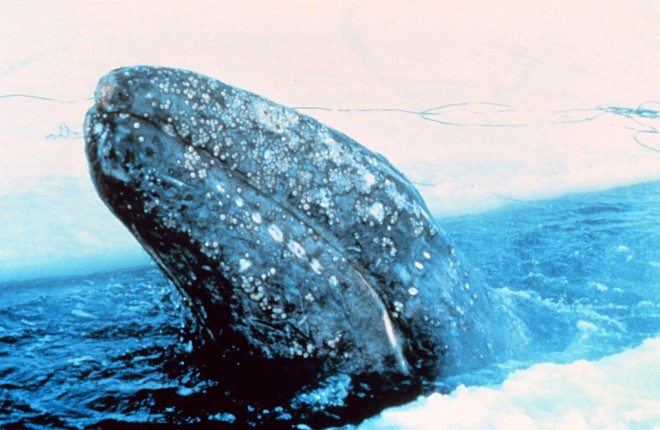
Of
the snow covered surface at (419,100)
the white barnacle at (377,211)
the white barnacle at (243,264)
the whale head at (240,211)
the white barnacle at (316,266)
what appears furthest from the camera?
the snow covered surface at (419,100)

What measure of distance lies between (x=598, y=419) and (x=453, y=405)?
0.58m

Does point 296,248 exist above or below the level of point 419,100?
below

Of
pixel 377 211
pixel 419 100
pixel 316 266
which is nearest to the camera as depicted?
pixel 316 266

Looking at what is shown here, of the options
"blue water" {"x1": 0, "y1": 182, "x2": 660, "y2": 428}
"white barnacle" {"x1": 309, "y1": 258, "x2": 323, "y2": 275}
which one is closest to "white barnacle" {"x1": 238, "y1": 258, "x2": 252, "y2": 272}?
"white barnacle" {"x1": 309, "y1": 258, "x2": 323, "y2": 275}

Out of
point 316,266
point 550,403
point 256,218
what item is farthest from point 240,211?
point 550,403

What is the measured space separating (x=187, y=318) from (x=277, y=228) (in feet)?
2.75

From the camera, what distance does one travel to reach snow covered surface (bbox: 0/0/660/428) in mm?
3506

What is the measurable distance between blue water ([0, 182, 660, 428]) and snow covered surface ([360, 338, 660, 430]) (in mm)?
189

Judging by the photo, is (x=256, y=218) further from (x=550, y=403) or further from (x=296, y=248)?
(x=550, y=403)

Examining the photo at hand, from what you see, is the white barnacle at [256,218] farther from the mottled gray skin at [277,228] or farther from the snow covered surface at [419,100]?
the snow covered surface at [419,100]

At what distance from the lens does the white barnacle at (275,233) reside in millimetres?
3137

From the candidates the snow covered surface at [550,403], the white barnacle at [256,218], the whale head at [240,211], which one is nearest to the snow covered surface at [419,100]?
the snow covered surface at [550,403]

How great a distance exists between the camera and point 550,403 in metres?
3.22

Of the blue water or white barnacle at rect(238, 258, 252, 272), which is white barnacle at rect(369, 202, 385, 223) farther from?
the blue water
